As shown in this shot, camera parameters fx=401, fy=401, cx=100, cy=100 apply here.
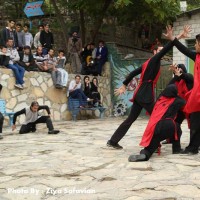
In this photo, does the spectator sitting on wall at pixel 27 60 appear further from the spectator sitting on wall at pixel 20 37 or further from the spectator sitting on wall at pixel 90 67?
the spectator sitting on wall at pixel 90 67

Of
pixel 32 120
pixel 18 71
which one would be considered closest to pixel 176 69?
pixel 32 120

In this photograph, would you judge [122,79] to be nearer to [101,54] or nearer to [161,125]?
[101,54]

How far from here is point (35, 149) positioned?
7.05 metres

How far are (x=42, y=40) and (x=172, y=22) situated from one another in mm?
5169

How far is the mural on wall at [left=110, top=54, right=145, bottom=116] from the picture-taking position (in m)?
15.5

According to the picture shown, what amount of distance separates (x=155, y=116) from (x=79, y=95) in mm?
7677

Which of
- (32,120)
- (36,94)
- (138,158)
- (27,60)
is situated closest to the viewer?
(138,158)

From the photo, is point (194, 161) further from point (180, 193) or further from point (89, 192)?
point (89, 192)

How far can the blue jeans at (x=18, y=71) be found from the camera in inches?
460

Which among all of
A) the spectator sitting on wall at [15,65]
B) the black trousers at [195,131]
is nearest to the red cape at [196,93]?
the black trousers at [195,131]

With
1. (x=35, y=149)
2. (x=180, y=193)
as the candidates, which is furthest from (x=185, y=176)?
(x=35, y=149)

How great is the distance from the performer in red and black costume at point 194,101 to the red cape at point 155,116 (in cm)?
30

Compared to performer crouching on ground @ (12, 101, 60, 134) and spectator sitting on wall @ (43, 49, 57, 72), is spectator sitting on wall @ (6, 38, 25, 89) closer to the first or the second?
spectator sitting on wall @ (43, 49, 57, 72)

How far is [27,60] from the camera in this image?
491 inches
